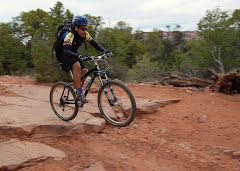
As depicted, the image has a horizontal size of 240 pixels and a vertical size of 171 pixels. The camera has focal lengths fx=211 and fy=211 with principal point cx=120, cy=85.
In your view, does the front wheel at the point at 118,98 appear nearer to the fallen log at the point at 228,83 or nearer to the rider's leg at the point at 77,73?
the rider's leg at the point at 77,73

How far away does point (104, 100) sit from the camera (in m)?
3.72

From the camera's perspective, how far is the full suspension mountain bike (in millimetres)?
3359

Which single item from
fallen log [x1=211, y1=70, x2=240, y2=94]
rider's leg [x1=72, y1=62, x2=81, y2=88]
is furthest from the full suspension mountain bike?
fallen log [x1=211, y1=70, x2=240, y2=94]

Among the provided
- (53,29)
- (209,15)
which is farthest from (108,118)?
(209,15)

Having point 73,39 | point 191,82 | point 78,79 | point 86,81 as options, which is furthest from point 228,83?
point 73,39

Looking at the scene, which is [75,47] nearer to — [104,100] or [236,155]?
[104,100]

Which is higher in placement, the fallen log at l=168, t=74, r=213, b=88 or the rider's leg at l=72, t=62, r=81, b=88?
the rider's leg at l=72, t=62, r=81, b=88

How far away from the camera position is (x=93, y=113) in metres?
4.34

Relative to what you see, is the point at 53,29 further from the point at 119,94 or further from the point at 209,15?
the point at 209,15

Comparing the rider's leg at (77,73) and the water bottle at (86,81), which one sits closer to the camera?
the rider's leg at (77,73)

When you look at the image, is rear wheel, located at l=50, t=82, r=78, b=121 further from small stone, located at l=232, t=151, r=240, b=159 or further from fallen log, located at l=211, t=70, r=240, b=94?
fallen log, located at l=211, t=70, r=240, b=94

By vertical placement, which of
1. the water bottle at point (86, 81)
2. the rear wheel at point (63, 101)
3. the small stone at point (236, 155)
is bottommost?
the small stone at point (236, 155)

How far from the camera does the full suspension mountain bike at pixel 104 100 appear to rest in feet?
11.0

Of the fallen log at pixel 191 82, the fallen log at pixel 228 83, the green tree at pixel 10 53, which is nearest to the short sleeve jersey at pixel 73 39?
the fallen log at pixel 228 83
